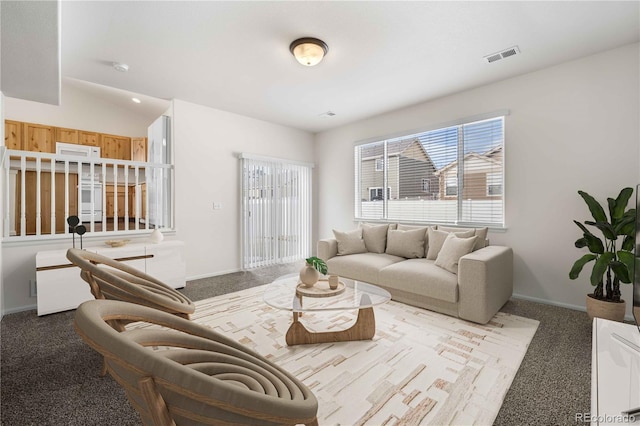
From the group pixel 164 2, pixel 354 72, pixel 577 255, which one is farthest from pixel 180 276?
pixel 577 255

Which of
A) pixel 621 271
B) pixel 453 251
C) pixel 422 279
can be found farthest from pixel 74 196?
pixel 621 271

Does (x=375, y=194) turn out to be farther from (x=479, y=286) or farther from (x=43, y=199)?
(x=43, y=199)

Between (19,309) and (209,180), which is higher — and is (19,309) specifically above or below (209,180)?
below

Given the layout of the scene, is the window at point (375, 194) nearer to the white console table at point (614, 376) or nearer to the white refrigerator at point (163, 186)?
the white refrigerator at point (163, 186)

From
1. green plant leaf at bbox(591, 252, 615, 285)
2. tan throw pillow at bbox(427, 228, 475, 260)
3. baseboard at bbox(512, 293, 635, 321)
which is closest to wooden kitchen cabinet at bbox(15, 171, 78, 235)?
tan throw pillow at bbox(427, 228, 475, 260)

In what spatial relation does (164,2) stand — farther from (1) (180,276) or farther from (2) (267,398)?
(1) (180,276)

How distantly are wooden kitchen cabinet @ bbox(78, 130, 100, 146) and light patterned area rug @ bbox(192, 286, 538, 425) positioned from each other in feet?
14.7

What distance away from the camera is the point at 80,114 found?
17.4ft

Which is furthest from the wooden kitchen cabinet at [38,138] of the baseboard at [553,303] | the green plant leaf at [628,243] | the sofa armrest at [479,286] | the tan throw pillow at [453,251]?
the green plant leaf at [628,243]

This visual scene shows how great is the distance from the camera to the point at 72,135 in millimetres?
5055

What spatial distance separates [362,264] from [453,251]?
1043mm

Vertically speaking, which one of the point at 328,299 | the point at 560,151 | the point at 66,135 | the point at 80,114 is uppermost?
the point at 80,114

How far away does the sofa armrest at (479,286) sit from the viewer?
252 centimetres

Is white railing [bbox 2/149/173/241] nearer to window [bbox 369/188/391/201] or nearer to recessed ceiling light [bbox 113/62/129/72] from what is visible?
recessed ceiling light [bbox 113/62/129/72]
